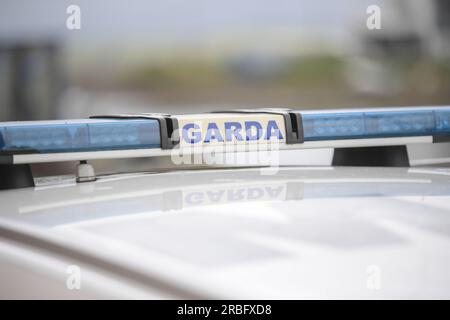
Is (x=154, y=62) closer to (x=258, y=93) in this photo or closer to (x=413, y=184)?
(x=258, y=93)

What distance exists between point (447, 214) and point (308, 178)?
0.24m

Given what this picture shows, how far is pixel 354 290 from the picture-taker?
13.5 inches

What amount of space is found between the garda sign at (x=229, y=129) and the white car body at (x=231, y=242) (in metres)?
0.19

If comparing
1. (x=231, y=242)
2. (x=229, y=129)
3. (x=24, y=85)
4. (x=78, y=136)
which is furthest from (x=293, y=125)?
(x=24, y=85)

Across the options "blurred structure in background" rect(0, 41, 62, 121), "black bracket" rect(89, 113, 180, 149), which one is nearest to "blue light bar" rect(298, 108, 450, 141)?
"black bracket" rect(89, 113, 180, 149)

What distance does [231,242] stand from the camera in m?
0.42

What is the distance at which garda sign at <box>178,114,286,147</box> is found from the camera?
0.84 metres

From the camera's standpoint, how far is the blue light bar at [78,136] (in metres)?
0.78

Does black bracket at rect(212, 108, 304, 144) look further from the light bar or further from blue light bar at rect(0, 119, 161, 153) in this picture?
blue light bar at rect(0, 119, 161, 153)

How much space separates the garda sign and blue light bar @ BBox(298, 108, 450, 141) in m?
0.06

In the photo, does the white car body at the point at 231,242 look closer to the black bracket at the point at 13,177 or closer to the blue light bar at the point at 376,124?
the black bracket at the point at 13,177

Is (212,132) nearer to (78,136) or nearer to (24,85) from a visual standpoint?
(78,136)

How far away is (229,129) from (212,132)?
2 cm

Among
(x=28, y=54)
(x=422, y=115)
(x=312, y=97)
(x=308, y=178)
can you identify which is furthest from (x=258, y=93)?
(x=308, y=178)
